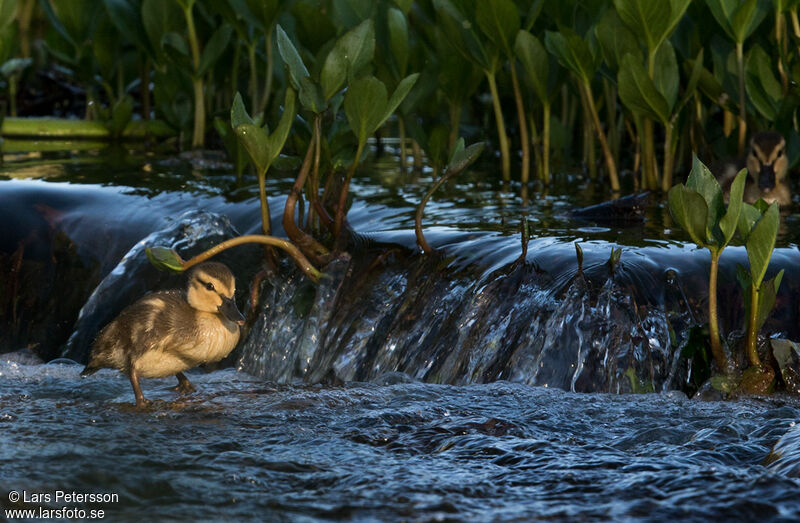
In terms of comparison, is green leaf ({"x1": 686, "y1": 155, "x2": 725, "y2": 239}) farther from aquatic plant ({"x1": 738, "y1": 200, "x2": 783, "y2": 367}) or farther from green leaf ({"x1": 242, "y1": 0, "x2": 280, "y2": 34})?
green leaf ({"x1": 242, "y1": 0, "x2": 280, "y2": 34})

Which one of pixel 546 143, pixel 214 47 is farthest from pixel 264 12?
pixel 546 143

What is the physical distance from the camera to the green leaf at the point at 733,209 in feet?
12.2

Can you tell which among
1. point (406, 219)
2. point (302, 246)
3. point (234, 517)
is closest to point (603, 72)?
point (406, 219)

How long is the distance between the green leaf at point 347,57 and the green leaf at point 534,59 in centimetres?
180

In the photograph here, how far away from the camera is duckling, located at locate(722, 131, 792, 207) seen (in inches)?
243

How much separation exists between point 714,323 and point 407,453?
1.28 metres

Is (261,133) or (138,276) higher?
(261,133)

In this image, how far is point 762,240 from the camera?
3828mm

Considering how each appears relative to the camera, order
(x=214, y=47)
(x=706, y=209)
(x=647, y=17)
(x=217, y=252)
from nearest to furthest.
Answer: (x=706, y=209), (x=217, y=252), (x=647, y=17), (x=214, y=47)

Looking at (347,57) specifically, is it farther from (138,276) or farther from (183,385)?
(138,276)

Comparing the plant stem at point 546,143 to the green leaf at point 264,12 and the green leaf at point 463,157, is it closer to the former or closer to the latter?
the green leaf at point 264,12

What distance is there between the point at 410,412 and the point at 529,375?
0.58m

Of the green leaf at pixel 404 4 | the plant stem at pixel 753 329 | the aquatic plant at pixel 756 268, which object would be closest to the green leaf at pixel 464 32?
the green leaf at pixel 404 4

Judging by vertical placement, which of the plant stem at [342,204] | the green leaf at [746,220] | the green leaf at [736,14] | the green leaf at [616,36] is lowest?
the plant stem at [342,204]
